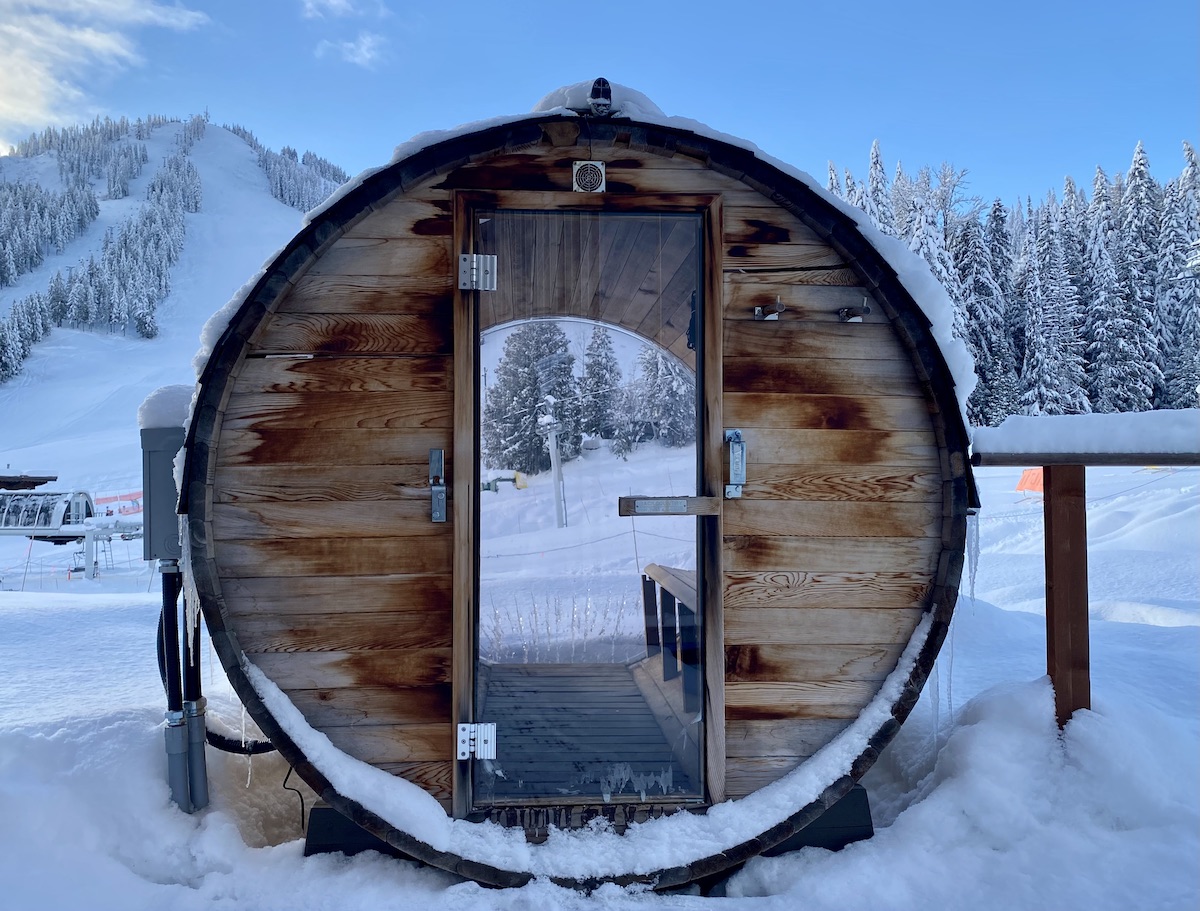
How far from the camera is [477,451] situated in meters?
2.64

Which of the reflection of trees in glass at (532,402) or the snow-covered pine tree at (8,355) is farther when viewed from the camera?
the snow-covered pine tree at (8,355)

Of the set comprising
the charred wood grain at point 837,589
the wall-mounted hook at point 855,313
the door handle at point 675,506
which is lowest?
the charred wood grain at point 837,589

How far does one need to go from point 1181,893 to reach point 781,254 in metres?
2.42

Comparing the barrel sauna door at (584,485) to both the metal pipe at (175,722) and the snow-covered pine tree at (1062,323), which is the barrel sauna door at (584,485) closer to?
the metal pipe at (175,722)

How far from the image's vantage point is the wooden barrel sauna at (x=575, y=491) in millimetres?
2482

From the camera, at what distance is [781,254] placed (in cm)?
269

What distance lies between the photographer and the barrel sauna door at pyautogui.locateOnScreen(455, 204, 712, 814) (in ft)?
8.78

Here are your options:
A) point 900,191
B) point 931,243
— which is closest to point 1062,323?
point 931,243

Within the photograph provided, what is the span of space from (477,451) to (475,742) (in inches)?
40.9

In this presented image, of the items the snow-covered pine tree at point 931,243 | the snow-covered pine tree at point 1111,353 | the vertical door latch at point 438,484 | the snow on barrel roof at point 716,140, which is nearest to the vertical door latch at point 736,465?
the snow on barrel roof at point 716,140

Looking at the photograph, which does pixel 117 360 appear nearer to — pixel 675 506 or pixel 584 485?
pixel 584 485

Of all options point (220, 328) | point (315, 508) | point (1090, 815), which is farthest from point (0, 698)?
point (1090, 815)

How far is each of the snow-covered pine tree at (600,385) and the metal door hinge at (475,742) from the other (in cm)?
117

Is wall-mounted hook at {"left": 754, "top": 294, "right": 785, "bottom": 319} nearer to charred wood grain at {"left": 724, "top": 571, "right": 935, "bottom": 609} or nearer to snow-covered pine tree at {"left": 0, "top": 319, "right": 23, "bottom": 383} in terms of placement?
charred wood grain at {"left": 724, "top": 571, "right": 935, "bottom": 609}
